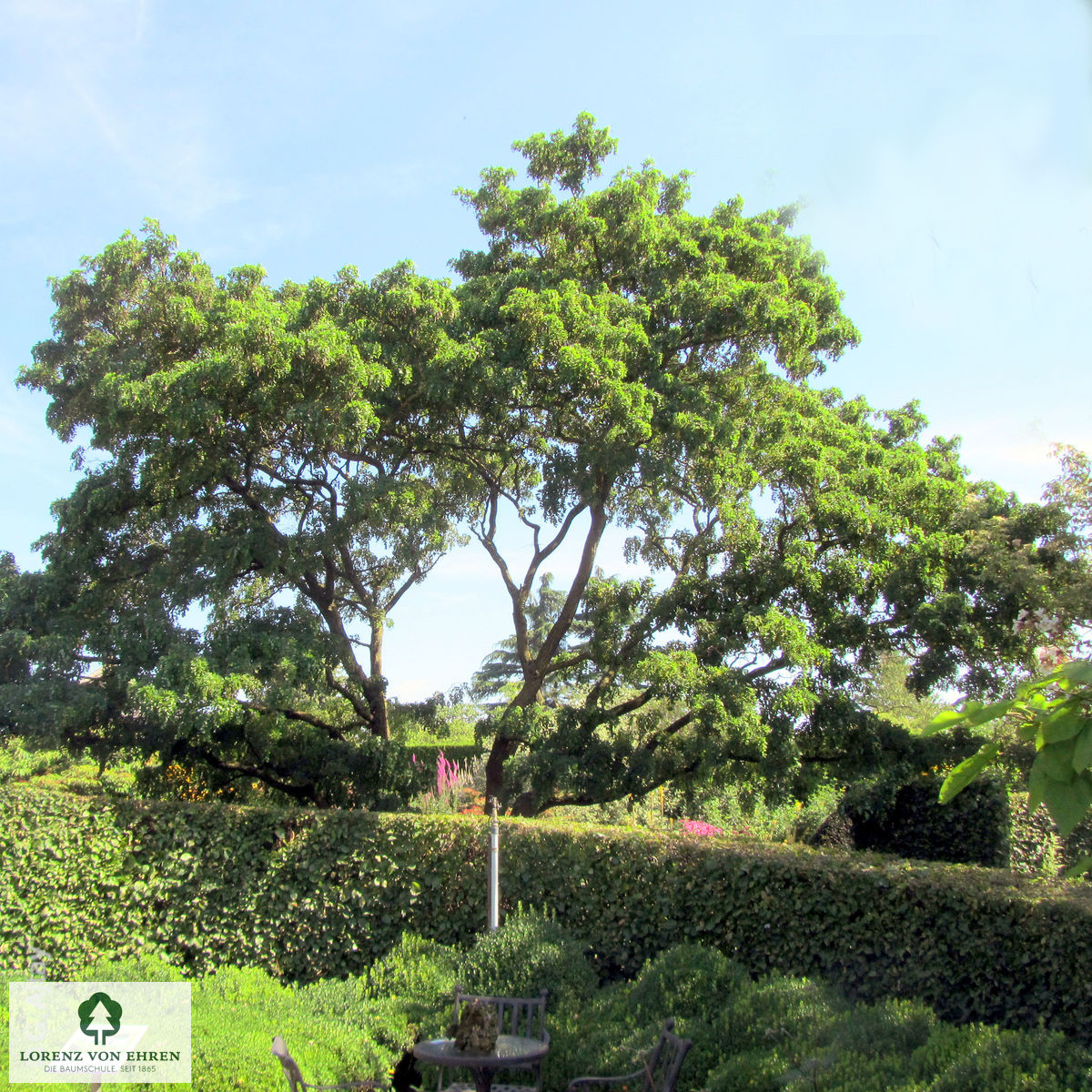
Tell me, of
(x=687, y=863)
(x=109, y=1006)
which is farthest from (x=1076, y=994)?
(x=109, y=1006)

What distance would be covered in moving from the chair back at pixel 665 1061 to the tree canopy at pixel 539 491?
3889mm

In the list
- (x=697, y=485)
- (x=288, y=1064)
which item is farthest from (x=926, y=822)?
(x=288, y=1064)

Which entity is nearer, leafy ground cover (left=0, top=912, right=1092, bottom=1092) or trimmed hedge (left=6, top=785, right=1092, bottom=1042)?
leafy ground cover (left=0, top=912, right=1092, bottom=1092)

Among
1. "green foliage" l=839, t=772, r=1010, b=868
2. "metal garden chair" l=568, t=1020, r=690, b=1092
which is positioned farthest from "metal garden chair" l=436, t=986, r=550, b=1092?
"green foliage" l=839, t=772, r=1010, b=868

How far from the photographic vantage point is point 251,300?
1051 centimetres

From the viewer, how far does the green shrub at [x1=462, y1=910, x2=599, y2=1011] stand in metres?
6.22

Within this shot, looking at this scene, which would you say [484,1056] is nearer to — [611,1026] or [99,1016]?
[611,1026]

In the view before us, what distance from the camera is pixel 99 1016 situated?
5656 millimetres

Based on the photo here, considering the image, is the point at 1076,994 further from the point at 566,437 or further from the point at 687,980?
the point at 566,437

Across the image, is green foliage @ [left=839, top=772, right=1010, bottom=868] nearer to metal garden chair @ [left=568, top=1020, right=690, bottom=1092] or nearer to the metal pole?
the metal pole

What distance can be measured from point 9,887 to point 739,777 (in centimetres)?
686

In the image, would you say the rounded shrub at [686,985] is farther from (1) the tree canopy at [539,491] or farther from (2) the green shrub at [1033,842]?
(2) the green shrub at [1033,842]

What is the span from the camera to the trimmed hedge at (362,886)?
6406 mm

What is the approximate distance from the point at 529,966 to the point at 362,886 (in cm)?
214
